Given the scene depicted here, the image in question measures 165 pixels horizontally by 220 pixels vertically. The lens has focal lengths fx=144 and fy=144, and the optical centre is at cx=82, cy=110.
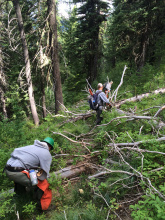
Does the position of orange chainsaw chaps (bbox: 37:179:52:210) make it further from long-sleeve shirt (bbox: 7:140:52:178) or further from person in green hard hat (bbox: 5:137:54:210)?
long-sleeve shirt (bbox: 7:140:52:178)

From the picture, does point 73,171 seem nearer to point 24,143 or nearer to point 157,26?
point 24,143

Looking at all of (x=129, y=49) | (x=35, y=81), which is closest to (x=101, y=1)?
(x=129, y=49)

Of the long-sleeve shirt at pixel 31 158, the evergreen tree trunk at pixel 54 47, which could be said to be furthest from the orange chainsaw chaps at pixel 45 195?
the evergreen tree trunk at pixel 54 47

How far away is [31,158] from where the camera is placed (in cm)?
295

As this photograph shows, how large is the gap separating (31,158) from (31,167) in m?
0.18

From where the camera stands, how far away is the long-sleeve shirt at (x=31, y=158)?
2869 mm

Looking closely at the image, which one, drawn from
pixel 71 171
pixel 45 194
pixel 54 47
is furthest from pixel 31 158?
pixel 54 47

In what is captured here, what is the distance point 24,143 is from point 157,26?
13.3 metres

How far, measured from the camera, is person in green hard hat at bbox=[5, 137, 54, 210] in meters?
2.81

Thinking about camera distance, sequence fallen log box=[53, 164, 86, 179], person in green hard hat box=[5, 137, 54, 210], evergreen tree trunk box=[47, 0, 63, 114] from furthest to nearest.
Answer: evergreen tree trunk box=[47, 0, 63, 114] → fallen log box=[53, 164, 86, 179] → person in green hard hat box=[5, 137, 54, 210]

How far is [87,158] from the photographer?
3912 mm

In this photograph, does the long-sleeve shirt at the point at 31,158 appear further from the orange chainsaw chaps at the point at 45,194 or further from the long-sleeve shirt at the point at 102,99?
the long-sleeve shirt at the point at 102,99

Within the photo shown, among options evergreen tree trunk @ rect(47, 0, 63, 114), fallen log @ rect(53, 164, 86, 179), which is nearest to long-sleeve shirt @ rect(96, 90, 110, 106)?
fallen log @ rect(53, 164, 86, 179)

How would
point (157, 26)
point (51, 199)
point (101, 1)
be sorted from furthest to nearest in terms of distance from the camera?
1. point (101, 1)
2. point (157, 26)
3. point (51, 199)
